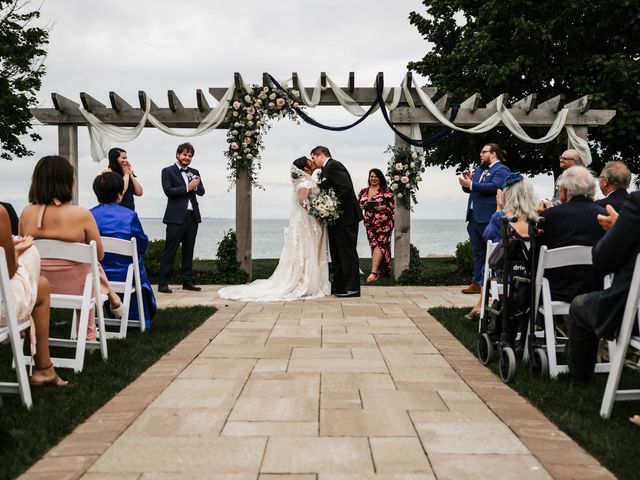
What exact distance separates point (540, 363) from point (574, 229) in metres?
0.92

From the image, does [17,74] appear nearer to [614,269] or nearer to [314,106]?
[314,106]

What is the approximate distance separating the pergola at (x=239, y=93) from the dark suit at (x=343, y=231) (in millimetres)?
1860

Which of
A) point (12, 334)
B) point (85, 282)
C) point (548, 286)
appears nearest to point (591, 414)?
point (548, 286)

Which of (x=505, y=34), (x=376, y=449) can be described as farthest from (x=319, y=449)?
(x=505, y=34)

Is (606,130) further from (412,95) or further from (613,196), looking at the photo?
(613,196)

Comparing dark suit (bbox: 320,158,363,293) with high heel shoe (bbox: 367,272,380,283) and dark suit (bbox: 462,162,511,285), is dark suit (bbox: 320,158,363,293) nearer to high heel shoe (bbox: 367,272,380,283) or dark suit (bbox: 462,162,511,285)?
dark suit (bbox: 462,162,511,285)

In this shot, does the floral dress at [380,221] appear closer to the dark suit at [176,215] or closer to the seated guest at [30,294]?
the dark suit at [176,215]

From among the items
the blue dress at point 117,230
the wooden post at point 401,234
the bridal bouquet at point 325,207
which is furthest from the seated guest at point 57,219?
the wooden post at point 401,234

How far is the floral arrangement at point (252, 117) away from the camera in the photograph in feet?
33.9

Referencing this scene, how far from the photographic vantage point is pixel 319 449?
2.90m

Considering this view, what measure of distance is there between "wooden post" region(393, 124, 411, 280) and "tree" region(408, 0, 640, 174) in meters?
5.90

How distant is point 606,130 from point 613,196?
1141cm

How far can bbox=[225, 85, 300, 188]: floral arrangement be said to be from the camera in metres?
10.3

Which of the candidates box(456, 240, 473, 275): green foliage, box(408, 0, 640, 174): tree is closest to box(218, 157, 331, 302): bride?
box(456, 240, 473, 275): green foliage
